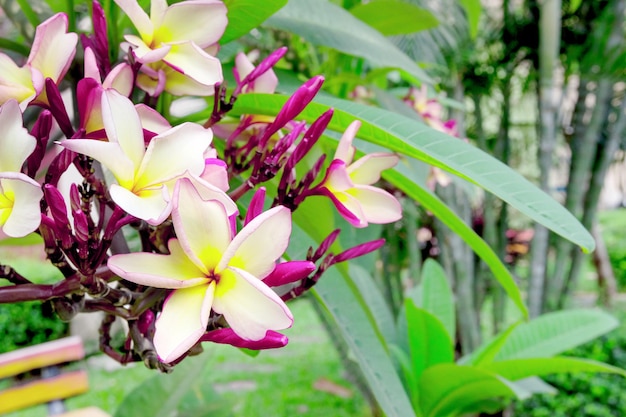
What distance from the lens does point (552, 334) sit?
3.74 ft

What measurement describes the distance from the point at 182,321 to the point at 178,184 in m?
0.05

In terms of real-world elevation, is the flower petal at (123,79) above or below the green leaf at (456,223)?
above

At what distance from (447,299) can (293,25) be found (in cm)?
77

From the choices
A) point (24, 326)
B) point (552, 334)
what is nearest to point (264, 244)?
point (552, 334)

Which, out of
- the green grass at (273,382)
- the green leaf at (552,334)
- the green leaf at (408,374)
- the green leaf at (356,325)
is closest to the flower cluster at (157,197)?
the green leaf at (356,325)

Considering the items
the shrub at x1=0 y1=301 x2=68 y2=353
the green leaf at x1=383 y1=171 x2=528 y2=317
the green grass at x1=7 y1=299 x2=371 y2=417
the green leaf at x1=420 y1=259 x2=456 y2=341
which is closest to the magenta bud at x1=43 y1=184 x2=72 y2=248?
the green leaf at x1=383 y1=171 x2=528 y2=317

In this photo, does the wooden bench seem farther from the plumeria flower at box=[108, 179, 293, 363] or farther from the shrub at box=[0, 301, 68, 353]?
the shrub at box=[0, 301, 68, 353]

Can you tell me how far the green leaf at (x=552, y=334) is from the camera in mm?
1100

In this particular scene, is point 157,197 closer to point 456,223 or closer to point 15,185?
point 15,185

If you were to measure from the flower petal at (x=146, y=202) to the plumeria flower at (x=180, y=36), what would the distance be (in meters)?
0.08

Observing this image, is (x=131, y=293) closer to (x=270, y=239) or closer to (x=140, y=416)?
(x=270, y=239)

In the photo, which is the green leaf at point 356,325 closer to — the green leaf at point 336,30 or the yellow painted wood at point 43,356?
the green leaf at point 336,30

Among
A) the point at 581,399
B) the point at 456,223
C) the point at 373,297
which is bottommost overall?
the point at 581,399

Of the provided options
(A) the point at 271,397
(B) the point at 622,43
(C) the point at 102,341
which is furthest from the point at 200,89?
(A) the point at 271,397
